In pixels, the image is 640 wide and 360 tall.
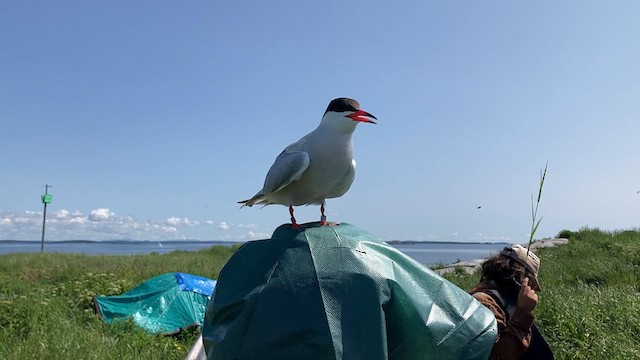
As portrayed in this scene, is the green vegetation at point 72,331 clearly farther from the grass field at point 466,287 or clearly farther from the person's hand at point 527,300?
the person's hand at point 527,300

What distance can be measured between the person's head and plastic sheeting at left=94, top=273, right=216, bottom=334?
5.37 metres

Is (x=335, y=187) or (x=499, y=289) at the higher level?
(x=335, y=187)

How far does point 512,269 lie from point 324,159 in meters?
1.32

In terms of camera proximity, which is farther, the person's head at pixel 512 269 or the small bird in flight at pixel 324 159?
the person's head at pixel 512 269

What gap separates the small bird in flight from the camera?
296 cm

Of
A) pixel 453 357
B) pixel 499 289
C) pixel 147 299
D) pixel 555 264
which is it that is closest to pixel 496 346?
pixel 499 289

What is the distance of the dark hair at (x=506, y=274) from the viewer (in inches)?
123

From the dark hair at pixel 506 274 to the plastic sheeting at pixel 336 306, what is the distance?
1243 mm

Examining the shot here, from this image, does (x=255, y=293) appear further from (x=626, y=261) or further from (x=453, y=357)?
(x=626, y=261)

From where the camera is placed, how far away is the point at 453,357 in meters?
1.85

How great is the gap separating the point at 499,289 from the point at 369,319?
173 cm

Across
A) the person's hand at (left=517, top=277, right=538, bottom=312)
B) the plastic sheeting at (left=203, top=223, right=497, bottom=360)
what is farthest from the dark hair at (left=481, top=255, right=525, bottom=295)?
the plastic sheeting at (left=203, top=223, right=497, bottom=360)

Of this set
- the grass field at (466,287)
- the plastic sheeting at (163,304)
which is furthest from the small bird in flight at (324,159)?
the plastic sheeting at (163,304)

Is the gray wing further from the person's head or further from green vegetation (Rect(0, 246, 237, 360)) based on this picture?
green vegetation (Rect(0, 246, 237, 360))
